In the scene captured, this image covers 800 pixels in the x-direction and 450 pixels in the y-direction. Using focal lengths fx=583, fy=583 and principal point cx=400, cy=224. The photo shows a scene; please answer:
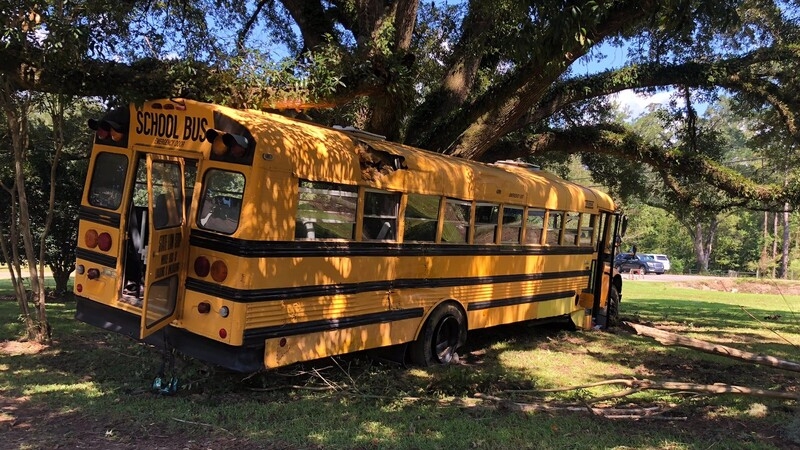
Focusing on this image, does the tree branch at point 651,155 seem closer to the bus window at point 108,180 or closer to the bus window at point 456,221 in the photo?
the bus window at point 456,221

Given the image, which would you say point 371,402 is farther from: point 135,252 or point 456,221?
point 135,252

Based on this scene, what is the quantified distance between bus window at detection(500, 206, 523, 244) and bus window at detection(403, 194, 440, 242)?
1398mm

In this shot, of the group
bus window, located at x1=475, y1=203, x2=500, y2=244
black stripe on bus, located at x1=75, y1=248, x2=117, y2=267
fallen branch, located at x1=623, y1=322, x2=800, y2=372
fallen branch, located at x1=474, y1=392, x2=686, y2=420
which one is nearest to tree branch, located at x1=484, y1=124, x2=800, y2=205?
bus window, located at x1=475, y1=203, x2=500, y2=244

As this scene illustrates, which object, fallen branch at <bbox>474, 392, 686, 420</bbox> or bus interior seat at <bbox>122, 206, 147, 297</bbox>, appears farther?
bus interior seat at <bbox>122, 206, 147, 297</bbox>

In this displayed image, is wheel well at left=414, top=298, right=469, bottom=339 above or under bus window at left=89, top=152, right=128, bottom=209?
under

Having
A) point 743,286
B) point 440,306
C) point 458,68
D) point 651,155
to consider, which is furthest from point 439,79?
point 743,286

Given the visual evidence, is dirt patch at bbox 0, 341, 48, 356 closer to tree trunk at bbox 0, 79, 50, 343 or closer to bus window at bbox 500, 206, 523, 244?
tree trunk at bbox 0, 79, 50, 343

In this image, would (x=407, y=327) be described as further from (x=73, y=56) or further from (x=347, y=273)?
(x=73, y=56)

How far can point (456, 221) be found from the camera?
278 inches

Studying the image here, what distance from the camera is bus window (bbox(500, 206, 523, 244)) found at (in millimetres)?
7803

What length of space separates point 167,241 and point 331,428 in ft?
6.78

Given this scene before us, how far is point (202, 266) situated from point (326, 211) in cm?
121

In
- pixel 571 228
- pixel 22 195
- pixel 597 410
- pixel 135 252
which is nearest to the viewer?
pixel 597 410

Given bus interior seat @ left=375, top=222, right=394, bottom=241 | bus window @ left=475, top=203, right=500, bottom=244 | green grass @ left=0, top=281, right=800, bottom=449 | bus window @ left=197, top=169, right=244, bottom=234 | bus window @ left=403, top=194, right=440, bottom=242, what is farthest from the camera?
bus window @ left=475, top=203, right=500, bottom=244
